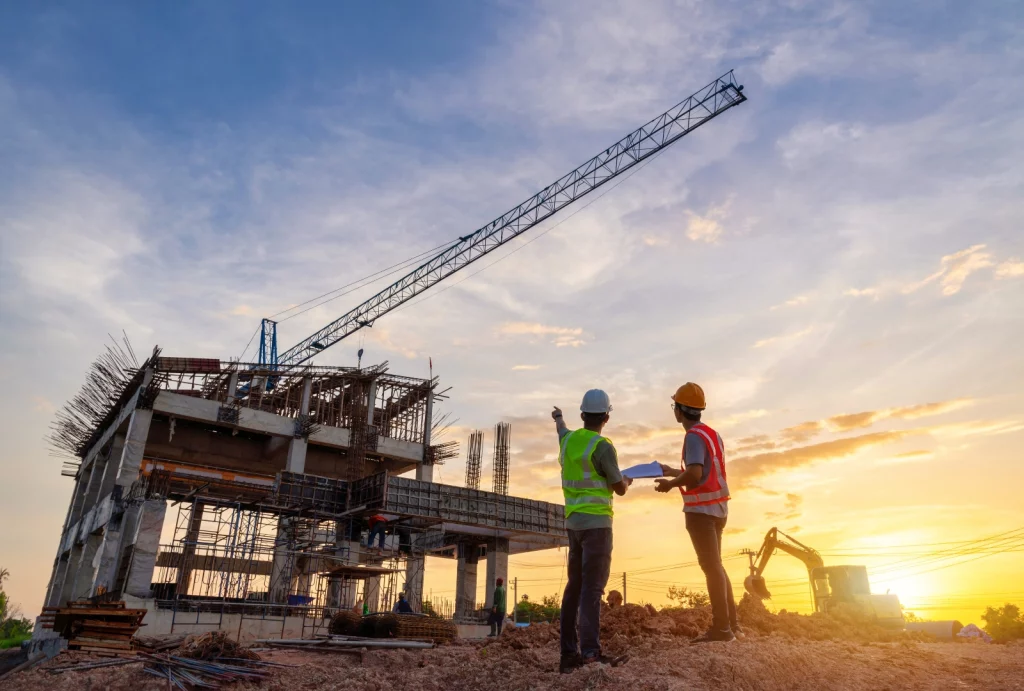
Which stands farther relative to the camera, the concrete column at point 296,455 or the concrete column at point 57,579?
the concrete column at point 57,579

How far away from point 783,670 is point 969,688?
1.35 meters

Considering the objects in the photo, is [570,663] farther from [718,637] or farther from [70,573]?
[70,573]

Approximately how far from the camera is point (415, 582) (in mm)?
32250

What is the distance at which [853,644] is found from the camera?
6484mm

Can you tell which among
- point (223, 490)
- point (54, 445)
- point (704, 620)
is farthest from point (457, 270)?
point (704, 620)

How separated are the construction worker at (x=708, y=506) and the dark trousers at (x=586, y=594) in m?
0.75

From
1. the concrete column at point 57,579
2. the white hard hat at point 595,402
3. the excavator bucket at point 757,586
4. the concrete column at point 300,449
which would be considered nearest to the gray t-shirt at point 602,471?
the white hard hat at point 595,402

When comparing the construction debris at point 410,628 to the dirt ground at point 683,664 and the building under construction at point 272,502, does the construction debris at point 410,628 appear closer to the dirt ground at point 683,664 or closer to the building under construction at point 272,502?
the dirt ground at point 683,664

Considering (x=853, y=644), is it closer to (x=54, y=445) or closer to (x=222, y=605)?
(x=222, y=605)

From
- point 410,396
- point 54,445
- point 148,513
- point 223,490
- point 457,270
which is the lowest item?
point 148,513

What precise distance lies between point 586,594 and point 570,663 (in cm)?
51

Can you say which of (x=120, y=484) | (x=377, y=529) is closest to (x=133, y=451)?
(x=120, y=484)

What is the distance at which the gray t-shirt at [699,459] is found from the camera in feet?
18.6

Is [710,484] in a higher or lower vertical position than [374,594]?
higher
